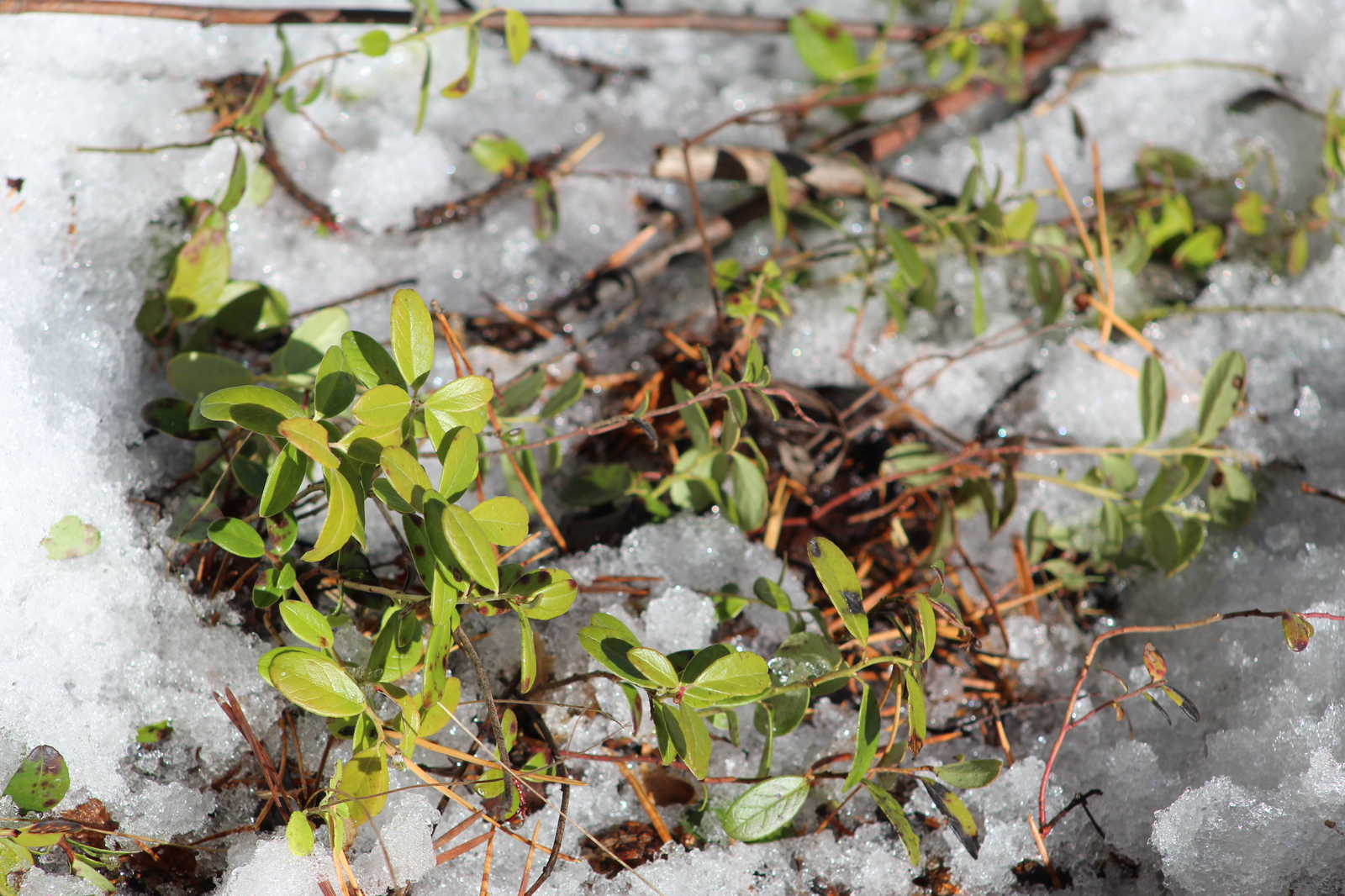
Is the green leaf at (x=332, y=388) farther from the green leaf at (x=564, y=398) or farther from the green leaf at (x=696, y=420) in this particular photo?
the green leaf at (x=696, y=420)

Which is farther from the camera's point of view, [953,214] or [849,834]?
[953,214]

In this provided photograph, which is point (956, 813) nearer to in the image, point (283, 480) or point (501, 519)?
point (501, 519)

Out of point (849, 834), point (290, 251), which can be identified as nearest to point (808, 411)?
point (849, 834)

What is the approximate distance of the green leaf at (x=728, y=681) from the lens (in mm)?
Answer: 913

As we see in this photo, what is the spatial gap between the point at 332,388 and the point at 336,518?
0.15 meters

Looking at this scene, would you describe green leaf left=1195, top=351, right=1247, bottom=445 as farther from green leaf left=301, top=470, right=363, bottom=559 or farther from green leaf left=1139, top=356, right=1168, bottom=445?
green leaf left=301, top=470, right=363, bottom=559

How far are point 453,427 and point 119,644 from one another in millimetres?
519

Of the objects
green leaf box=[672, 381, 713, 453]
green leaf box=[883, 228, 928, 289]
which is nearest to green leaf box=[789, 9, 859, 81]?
green leaf box=[883, 228, 928, 289]

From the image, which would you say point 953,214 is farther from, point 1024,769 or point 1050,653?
point 1024,769

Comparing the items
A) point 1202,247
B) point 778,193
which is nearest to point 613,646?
point 778,193

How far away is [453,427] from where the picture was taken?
3.04 ft

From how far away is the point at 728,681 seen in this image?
92 cm

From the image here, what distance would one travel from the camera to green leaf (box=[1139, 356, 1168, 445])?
134 cm

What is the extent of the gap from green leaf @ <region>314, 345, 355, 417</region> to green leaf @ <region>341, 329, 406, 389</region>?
1cm
